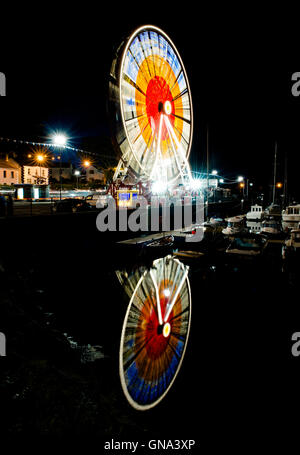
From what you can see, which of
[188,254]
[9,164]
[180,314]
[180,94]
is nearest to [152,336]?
[180,314]

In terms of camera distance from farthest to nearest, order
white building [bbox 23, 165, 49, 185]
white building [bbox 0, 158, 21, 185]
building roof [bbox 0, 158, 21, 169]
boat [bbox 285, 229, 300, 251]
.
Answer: white building [bbox 23, 165, 49, 185] → building roof [bbox 0, 158, 21, 169] → white building [bbox 0, 158, 21, 185] → boat [bbox 285, 229, 300, 251]

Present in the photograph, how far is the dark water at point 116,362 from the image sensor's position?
2.81 metres

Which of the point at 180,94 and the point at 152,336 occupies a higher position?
the point at 180,94

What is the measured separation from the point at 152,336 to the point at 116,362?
0.99 m

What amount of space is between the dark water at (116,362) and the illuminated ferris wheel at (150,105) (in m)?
7.29

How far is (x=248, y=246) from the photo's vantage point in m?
12.1

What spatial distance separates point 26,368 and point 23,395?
555 millimetres

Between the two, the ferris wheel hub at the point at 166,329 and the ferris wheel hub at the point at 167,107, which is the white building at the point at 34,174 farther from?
the ferris wheel hub at the point at 166,329

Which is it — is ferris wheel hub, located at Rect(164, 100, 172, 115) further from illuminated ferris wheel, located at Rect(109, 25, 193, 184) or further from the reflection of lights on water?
the reflection of lights on water

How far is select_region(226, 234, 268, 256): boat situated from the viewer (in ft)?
35.7

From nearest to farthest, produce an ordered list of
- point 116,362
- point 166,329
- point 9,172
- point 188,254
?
point 116,362, point 166,329, point 188,254, point 9,172

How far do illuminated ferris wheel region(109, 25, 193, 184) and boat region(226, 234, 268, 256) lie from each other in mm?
Answer: 5677

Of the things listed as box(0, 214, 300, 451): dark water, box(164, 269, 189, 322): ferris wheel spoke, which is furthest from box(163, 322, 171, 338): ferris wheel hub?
box(0, 214, 300, 451): dark water

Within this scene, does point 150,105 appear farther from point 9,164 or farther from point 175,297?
point 9,164
